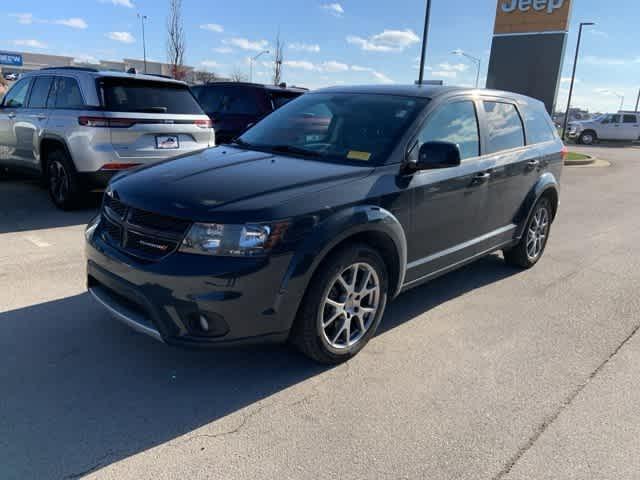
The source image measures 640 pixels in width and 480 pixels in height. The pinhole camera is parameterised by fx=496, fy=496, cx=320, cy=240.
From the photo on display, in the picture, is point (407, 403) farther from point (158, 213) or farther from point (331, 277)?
point (158, 213)

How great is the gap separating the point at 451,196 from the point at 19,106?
671 cm

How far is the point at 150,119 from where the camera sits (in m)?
6.24

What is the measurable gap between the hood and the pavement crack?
5.59 ft

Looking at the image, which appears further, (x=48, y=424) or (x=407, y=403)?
(x=407, y=403)

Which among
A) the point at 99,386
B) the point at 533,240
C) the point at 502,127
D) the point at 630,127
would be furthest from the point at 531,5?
the point at 99,386

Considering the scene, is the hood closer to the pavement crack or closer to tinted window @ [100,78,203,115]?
the pavement crack

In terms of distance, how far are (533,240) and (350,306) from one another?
2.93m

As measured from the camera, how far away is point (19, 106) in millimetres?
7316

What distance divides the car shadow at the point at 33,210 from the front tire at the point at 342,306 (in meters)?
4.39

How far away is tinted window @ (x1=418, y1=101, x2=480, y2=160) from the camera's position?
3.62m

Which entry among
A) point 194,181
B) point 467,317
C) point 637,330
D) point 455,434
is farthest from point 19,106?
point 637,330

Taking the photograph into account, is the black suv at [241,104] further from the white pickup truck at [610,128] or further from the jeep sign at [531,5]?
the white pickup truck at [610,128]

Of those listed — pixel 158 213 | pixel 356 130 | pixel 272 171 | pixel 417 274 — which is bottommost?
pixel 417 274

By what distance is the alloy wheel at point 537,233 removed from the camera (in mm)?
5109
